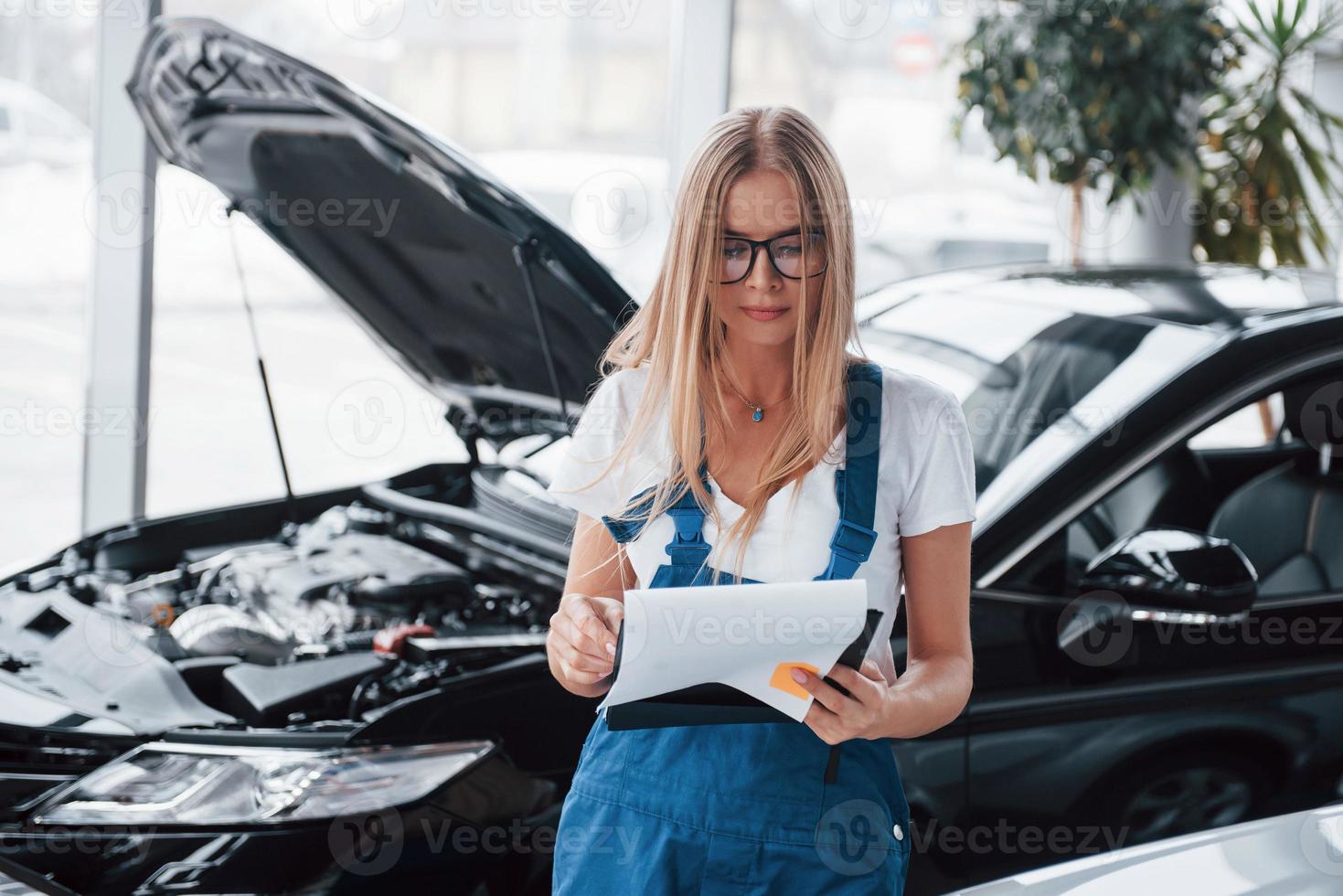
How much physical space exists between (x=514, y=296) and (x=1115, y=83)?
3165 mm

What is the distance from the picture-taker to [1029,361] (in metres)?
2.24

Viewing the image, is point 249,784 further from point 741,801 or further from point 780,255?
point 780,255

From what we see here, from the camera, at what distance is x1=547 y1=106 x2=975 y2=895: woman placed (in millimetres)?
1202

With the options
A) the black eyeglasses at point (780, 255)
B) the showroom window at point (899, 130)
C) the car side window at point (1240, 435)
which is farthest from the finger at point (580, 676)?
the showroom window at point (899, 130)

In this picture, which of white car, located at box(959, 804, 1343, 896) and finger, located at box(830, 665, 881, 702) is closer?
finger, located at box(830, 665, 881, 702)

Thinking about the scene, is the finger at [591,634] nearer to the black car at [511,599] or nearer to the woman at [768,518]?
the woman at [768,518]

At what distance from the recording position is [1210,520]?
8.13 feet

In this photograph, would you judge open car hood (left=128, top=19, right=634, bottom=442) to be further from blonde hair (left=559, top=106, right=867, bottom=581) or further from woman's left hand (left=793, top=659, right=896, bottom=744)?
woman's left hand (left=793, top=659, right=896, bottom=744)

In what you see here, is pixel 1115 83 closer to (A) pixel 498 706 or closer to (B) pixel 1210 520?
(B) pixel 1210 520

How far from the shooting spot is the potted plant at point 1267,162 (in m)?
5.17

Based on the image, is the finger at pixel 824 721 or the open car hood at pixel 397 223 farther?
the open car hood at pixel 397 223

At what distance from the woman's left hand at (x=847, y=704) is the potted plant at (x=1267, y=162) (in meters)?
4.61

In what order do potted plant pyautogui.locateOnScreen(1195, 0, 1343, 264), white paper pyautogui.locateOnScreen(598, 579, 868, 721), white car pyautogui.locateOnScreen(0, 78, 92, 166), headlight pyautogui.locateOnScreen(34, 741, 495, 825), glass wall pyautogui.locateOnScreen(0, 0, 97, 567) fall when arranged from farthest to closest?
potted plant pyautogui.locateOnScreen(1195, 0, 1343, 264) → white car pyautogui.locateOnScreen(0, 78, 92, 166) → glass wall pyautogui.locateOnScreen(0, 0, 97, 567) → headlight pyautogui.locateOnScreen(34, 741, 495, 825) → white paper pyautogui.locateOnScreen(598, 579, 868, 721)

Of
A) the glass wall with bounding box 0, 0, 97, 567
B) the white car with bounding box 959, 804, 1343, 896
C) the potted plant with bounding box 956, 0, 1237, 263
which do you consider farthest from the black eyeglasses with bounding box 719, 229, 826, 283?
the potted plant with bounding box 956, 0, 1237, 263
